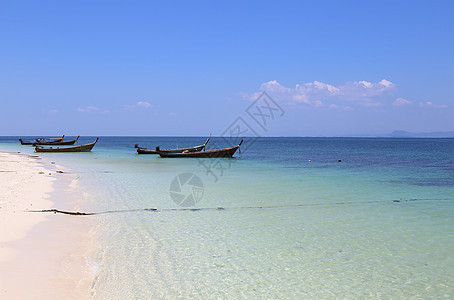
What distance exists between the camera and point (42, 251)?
626cm

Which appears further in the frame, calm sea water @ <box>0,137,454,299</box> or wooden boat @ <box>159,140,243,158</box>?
wooden boat @ <box>159,140,243,158</box>

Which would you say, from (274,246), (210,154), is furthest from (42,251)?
(210,154)

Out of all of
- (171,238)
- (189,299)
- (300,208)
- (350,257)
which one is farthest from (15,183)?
(350,257)

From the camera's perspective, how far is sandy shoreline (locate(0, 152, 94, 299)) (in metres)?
4.77

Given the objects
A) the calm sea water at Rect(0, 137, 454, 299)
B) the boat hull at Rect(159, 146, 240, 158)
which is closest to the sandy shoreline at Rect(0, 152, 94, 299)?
the calm sea water at Rect(0, 137, 454, 299)

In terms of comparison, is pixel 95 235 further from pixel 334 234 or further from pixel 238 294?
pixel 334 234

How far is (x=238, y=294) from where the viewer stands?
16.9ft

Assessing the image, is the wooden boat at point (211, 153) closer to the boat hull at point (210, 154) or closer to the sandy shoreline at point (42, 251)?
the boat hull at point (210, 154)

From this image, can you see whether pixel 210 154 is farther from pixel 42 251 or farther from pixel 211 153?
pixel 42 251

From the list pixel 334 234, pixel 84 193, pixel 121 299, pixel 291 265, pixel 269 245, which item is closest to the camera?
pixel 121 299

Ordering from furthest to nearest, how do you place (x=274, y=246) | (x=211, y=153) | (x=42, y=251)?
(x=211, y=153)
(x=274, y=246)
(x=42, y=251)

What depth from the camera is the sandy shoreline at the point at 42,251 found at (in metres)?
4.77

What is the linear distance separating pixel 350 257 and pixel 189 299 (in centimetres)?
345

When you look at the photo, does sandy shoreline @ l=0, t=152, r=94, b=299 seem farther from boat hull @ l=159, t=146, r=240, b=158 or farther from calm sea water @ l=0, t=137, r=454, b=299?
boat hull @ l=159, t=146, r=240, b=158
